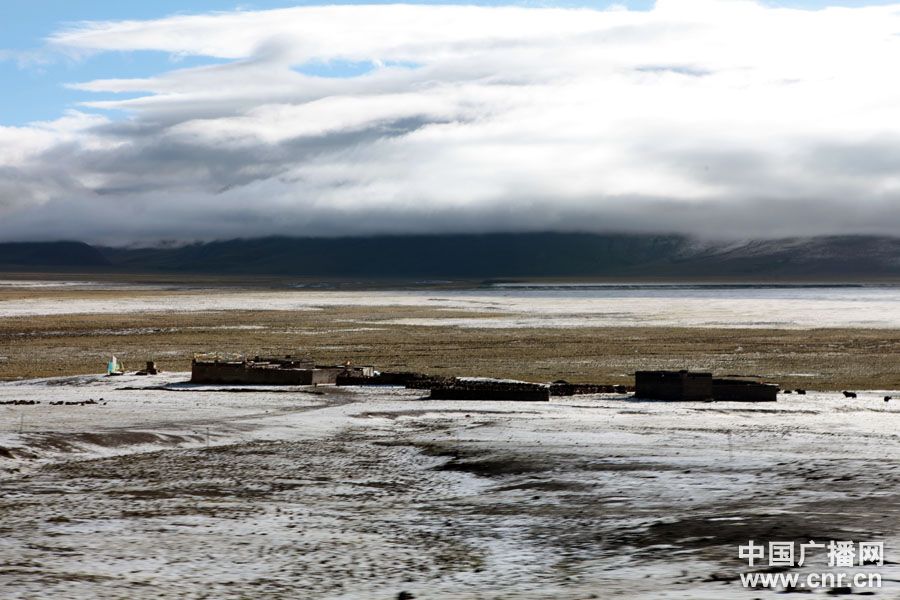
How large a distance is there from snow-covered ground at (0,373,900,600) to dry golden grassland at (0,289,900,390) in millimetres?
13966

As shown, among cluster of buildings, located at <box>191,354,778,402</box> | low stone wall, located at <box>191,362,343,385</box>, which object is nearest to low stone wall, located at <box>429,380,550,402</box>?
cluster of buildings, located at <box>191,354,778,402</box>

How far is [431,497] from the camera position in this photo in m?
19.3

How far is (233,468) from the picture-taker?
22188 mm

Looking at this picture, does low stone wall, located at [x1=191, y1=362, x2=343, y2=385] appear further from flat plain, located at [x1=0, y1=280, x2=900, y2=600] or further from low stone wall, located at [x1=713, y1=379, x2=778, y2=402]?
low stone wall, located at [x1=713, y1=379, x2=778, y2=402]

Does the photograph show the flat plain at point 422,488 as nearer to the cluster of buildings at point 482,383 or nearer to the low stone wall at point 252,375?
Answer: the cluster of buildings at point 482,383

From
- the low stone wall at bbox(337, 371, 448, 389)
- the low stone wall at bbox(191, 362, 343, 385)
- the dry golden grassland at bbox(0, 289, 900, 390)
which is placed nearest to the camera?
the low stone wall at bbox(337, 371, 448, 389)

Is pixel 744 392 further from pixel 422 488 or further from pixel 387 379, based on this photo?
pixel 422 488

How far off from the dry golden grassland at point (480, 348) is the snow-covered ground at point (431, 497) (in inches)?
550

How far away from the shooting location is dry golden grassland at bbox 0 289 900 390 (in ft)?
149

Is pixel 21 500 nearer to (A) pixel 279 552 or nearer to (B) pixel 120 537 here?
(B) pixel 120 537

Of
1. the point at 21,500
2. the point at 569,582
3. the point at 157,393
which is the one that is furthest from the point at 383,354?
the point at 569,582

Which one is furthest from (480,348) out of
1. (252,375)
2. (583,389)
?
(583,389)

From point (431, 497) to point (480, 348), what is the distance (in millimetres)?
38577

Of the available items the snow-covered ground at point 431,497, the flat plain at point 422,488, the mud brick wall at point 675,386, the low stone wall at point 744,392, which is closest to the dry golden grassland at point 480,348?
the flat plain at point 422,488
